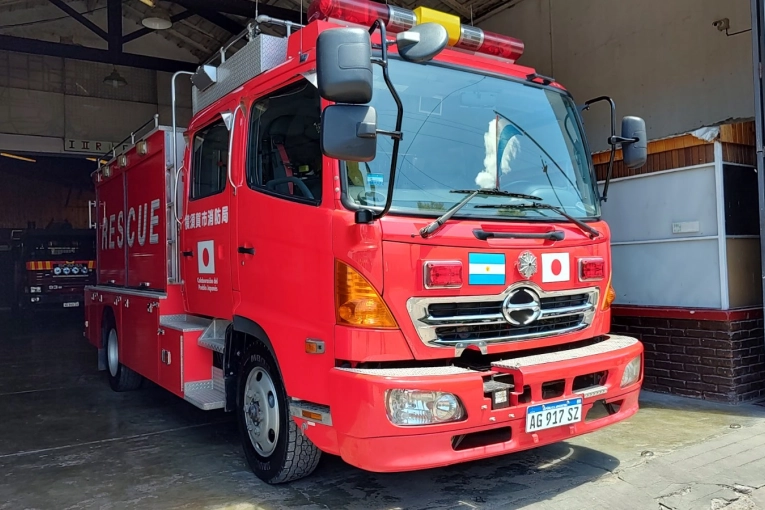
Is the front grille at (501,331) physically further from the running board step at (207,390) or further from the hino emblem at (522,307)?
the running board step at (207,390)

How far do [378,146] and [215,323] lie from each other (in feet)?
7.15

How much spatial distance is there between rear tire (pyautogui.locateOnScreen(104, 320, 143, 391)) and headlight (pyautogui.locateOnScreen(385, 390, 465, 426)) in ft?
15.2

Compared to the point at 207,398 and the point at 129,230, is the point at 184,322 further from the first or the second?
the point at 129,230

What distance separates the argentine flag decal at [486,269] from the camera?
3.23 metres

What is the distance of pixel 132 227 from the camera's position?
629 cm

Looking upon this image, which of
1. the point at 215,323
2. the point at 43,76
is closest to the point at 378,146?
the point at 215,323

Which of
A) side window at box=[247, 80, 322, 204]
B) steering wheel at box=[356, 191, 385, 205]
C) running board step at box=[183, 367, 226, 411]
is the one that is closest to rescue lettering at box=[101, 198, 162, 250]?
running board step at box=[183, 367, 226, 411]

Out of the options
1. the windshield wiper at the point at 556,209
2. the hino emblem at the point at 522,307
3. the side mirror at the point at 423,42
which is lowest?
the hino emblem at the point at 522,307

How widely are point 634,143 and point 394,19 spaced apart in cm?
174

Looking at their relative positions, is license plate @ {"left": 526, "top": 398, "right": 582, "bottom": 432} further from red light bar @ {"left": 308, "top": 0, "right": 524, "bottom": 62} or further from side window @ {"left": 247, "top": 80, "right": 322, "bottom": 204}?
red light bar @ {"left": 308, "top": 0, "right": 524, "bottom": 62}

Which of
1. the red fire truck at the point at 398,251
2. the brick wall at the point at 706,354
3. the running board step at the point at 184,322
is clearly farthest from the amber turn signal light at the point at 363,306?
the brick wall at the point at 706,354

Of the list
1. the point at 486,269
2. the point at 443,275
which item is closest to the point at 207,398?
the point at 443,275

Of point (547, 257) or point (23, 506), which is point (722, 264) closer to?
point (547, 257)

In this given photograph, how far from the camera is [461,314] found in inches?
127
